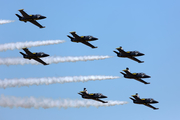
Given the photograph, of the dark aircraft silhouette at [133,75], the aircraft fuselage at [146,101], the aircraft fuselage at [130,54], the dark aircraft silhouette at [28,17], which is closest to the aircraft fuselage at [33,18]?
the dark aircraft silhouette at [28,17]

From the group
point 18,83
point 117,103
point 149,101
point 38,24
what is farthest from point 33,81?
point 149,101

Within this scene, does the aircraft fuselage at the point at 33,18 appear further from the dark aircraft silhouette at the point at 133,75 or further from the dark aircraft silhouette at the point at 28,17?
the dark aircraft silhouette at the point at 133,75

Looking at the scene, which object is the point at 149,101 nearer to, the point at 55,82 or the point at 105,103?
the point at 105,103

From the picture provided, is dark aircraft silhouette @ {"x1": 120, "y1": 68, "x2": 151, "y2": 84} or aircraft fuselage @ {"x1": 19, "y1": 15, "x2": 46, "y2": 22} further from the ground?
aircraft fuselage @ {"x1": 19, "y1": 15, "x2": 46, "y2": 22}

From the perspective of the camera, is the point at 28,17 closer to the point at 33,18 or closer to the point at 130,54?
the point at 33,18

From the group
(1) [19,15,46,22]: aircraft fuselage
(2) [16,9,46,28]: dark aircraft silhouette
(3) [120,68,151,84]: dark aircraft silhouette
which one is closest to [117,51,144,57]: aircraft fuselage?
(3) [120,68,151,84]: dark aircraft silhouette

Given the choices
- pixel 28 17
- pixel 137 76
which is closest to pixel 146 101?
pixel 137 76

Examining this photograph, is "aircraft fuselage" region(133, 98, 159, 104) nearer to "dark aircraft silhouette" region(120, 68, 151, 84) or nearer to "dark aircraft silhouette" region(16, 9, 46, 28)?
"dark aircraft silhouette" region(120, 68, 151, 84)

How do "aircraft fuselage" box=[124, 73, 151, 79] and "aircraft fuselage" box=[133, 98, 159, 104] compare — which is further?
"aircraft fuselage" box=[133, 98, 159, 104]

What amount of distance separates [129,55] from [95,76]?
47.0 feet

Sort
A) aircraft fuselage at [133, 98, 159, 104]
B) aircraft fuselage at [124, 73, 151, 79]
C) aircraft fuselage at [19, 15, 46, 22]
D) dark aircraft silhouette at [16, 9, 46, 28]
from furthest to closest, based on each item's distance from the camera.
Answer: aircraft fuselage at [133, 98, 159, 104] → aircraft fuselage at [124, 73, 151, 79] → dark aircraft silhouette at [16, 9, 46, 28] → aircraft fuselage at [19, 15, 46, 22]

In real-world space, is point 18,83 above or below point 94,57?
below

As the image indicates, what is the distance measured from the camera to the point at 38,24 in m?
132

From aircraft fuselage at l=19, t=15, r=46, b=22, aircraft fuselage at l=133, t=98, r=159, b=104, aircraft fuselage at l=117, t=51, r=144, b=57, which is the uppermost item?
aircraft fuselage at l=19, t=15, r=46, b=22
